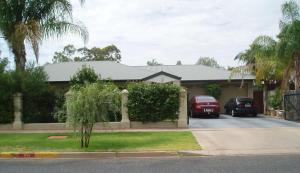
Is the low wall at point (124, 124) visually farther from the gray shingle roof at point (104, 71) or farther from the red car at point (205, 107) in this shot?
the gray shingle roof at point (104, 71)

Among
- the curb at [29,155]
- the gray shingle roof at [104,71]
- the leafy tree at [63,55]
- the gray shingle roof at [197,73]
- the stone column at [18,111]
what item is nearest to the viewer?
the curb at [29,155]

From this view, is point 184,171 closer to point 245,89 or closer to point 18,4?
point 18,4

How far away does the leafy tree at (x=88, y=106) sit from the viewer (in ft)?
46.7

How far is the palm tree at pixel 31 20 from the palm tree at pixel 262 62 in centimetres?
1107

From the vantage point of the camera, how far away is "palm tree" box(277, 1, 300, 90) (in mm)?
23420

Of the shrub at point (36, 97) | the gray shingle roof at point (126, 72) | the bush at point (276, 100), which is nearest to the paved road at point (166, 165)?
the shrub at point (36, 97)

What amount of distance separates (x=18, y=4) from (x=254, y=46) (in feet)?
46.3

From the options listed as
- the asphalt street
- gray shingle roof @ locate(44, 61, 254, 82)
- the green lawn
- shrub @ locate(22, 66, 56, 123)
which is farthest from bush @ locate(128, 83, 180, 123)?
gray shingle roof @ locate(44, 61, 254, 82)

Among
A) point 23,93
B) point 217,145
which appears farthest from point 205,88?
point 217,145

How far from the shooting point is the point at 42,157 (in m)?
13.8

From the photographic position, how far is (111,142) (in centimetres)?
1584

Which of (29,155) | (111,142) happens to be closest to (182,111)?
(111,142)

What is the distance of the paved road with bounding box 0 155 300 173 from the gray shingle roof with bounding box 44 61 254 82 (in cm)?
1744

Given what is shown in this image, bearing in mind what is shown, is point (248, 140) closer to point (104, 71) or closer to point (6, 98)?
point (6, 98)
